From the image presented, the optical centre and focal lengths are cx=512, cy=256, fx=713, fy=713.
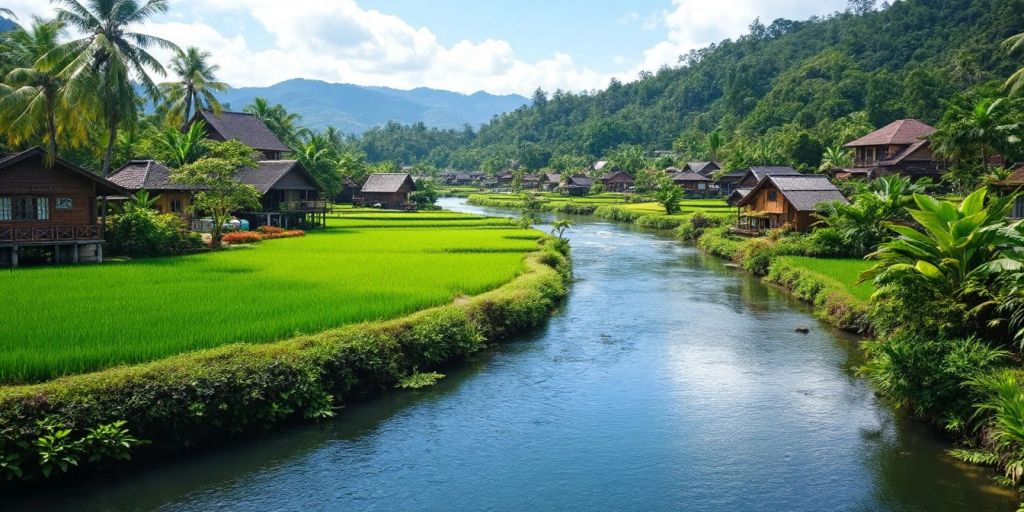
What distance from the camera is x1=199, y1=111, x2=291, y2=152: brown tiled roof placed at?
55.5 metres

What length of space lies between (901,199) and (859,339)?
1266cm

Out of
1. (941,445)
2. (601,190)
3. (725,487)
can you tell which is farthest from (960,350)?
(601,190)

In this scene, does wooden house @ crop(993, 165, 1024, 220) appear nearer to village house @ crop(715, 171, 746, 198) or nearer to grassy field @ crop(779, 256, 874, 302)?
grassy field @ crop(779, 256, 874, 302)

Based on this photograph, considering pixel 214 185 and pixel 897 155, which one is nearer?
pixel 214 185

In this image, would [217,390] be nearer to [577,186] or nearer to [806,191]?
[806,191]

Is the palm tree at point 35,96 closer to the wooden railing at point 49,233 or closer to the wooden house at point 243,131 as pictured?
the wooden railing at point 49,233

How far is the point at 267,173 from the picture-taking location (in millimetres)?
45219

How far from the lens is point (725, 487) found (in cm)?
1162

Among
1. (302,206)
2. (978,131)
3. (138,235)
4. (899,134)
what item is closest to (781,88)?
(899,134)

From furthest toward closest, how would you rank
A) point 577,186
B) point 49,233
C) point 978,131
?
point 577,186
point 978,131
point 49,233

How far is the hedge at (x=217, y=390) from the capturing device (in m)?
10.7

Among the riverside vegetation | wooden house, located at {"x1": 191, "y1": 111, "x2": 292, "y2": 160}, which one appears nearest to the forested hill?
wooden house, located at {"x1": 191, "y1": 111, "x2": 292, "y2": 160}

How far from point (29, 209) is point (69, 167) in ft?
6.68

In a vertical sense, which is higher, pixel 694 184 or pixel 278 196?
pixel 694 184
